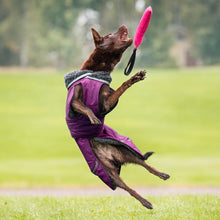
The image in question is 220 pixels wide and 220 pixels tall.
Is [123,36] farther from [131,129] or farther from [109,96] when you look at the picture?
[131,129]

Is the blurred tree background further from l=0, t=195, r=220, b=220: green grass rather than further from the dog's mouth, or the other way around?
the dog's mouth

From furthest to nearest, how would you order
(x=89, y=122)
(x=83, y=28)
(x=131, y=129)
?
1. (x=83, y=28)
2. (x=131, y=129)
3. (x=89, y=122)

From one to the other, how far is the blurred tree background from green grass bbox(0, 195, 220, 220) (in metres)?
26.9

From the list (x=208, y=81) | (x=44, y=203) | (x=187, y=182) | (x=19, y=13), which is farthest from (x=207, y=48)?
(x=44, y=203)

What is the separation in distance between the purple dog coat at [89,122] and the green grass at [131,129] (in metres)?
5.77

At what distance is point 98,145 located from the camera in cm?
455

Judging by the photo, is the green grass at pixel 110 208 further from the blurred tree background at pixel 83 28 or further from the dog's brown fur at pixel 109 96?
the blurred tree background at pixel 83 28

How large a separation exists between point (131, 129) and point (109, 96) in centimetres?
1332

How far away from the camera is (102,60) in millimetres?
4414

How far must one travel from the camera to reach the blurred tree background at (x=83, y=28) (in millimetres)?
33031

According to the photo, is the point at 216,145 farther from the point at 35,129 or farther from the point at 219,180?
the point at 35,129

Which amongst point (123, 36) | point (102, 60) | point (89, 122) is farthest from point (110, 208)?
point (123, 36)

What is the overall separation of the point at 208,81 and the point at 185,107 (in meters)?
4.89

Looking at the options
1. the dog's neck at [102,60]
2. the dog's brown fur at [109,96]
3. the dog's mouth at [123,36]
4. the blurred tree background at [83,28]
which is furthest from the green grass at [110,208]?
the blurred tree background at [83,28]
